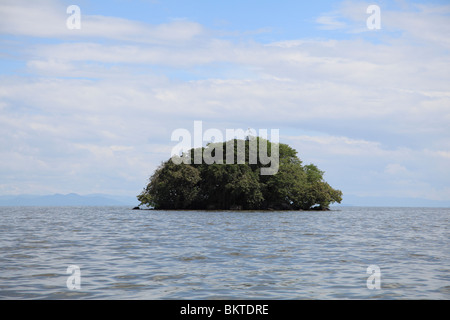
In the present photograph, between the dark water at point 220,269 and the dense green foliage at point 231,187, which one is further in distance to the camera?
the dense green foliage at point 231,187

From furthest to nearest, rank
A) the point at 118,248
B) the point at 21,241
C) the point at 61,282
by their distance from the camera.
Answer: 1. the point at 21,241
2. the point at 118,248
3. the point at 61,282

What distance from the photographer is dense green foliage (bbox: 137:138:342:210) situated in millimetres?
85688

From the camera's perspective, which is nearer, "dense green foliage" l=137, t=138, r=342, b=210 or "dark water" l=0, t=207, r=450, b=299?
"dark water" l=0, t=207, r=450, b=299

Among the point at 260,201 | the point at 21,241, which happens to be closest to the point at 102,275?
the point at 21,241

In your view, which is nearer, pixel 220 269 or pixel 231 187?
pixel 220 269

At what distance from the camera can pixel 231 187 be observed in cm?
8406

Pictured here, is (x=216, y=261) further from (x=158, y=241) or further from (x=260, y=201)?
(x=260, y=201)

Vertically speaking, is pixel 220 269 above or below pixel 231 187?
below

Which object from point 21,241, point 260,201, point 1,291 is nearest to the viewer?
point 1,291

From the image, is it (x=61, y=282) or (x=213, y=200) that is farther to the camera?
(x=213, y=200)

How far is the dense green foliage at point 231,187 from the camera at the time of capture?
85.7m
